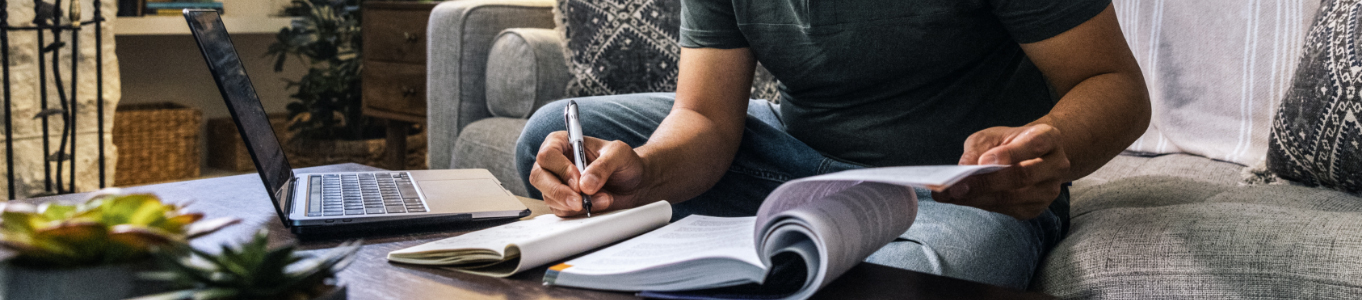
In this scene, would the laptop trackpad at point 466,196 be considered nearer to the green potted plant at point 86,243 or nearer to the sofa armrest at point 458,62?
the green potted plant at point 86,243

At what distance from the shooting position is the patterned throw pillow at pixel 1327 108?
2.70ft

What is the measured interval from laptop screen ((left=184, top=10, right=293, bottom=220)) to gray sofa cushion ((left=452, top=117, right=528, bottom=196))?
2.50 feet

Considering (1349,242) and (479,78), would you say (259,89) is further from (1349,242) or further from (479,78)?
(1349,242)

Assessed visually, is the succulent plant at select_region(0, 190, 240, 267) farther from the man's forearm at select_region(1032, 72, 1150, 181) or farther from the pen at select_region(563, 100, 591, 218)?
the man's forearm at select_region(1032, 72, 1150, 181)

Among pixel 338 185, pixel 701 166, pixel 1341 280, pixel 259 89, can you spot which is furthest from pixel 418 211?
pixel 259 89

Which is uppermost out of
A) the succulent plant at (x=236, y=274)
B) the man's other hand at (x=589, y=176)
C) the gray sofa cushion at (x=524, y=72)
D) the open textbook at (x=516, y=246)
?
the succulent plant at (x=236, y=274)

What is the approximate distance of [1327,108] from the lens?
852 mm

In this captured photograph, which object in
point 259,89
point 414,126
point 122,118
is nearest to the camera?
point 122,118

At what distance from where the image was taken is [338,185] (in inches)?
31.0

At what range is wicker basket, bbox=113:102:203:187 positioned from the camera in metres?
2.61

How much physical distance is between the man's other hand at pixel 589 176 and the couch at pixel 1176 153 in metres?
0.37

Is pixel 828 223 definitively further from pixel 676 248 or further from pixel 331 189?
pixel 331 189

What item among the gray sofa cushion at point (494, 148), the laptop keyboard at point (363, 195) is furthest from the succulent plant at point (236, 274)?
the gray sofa cushion at point (494, 148)

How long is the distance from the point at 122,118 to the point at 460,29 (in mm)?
1437
